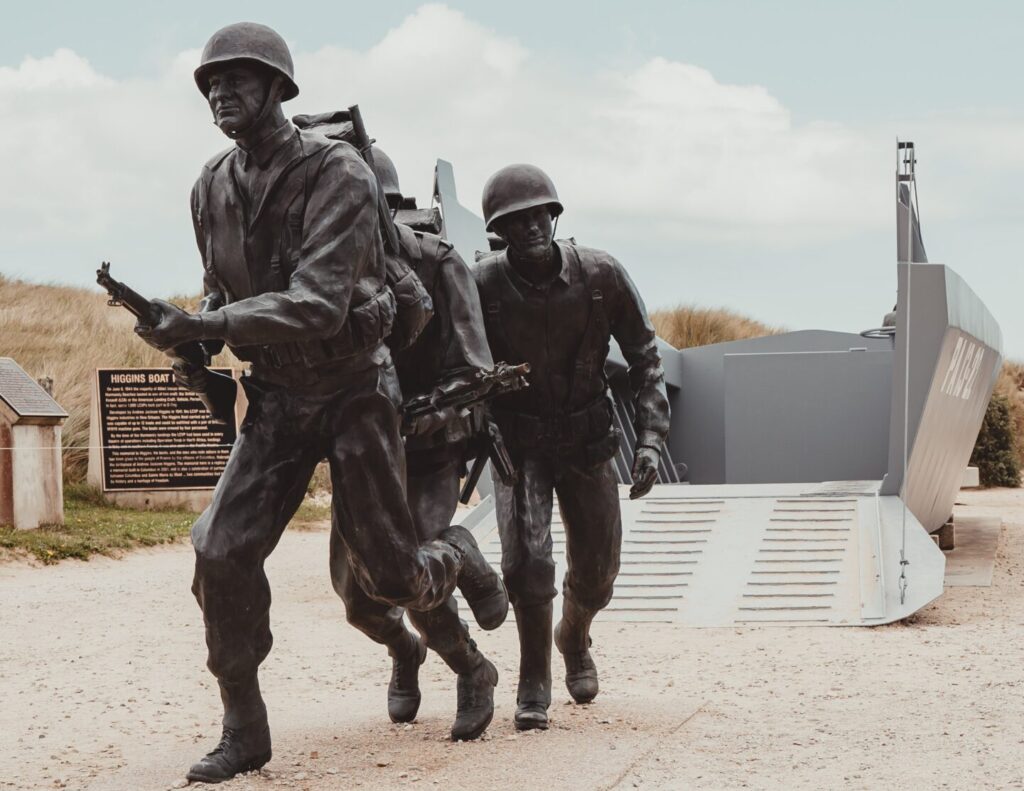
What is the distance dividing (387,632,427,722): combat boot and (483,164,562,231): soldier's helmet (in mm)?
1720

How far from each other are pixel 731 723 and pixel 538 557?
→ 105cm

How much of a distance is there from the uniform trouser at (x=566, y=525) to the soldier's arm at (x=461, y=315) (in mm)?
746

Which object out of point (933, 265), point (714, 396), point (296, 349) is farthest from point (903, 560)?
point (714, 396)

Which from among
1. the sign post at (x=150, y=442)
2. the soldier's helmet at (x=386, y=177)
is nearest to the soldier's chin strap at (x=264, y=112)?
the soldier's helmet at (x=386, y=177)

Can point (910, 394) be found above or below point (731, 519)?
above

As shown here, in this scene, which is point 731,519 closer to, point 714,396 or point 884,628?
point 884,628

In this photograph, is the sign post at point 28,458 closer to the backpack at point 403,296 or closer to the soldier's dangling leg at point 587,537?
the soldier's dangling leg at point 587,537

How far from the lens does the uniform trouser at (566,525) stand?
6.15m

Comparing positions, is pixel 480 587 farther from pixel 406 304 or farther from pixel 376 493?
pixel 406 304

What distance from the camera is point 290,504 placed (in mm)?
5098

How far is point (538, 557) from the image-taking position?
20.1 feet

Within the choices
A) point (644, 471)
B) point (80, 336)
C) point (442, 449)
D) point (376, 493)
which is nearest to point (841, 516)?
point (644, 471)

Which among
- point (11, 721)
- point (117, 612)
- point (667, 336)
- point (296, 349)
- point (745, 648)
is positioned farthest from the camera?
point (667, 336)

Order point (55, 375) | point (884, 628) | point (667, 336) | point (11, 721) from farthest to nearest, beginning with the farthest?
point (667, 336) → point (55, 375) → point (884, 628) → point (11, 721)
